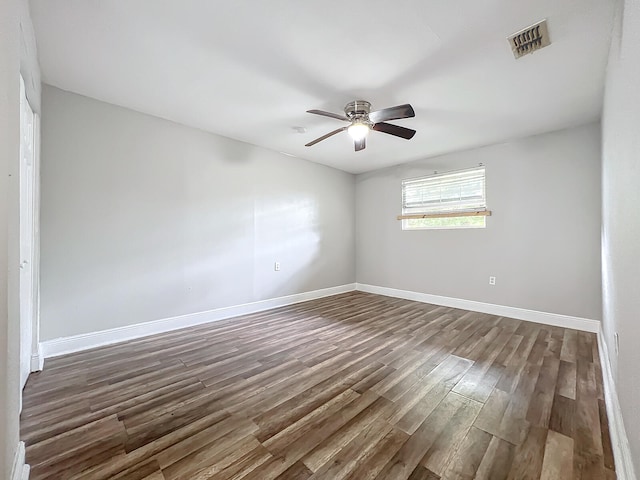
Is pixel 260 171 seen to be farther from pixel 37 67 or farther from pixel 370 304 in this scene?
pixel 370 304

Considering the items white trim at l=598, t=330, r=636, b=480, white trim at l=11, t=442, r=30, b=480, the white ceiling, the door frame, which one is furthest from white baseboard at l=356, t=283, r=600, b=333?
the door frame

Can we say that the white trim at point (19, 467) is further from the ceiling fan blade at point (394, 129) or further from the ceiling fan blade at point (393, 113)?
the ceiling fan blade at point (394, 129)

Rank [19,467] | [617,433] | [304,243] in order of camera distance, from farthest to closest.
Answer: [304,243] → [617,433] → [19,467]

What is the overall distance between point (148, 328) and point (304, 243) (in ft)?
8.13

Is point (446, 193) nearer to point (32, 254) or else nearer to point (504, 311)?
point (504, 311)

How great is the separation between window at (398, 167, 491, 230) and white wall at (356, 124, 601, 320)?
11 centimetres

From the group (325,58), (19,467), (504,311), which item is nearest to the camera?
(19,467)

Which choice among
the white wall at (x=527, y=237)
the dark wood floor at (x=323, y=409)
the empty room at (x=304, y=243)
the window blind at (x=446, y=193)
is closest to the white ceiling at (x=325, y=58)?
the empty room at (x=304, y=243)

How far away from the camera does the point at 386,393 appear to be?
179 centimetres

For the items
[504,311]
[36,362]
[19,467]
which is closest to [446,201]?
[504,311]

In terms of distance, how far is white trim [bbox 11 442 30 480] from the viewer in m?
1.05

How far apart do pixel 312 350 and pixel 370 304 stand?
195 centimetres

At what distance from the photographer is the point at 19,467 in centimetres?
110

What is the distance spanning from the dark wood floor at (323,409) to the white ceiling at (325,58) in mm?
2410
